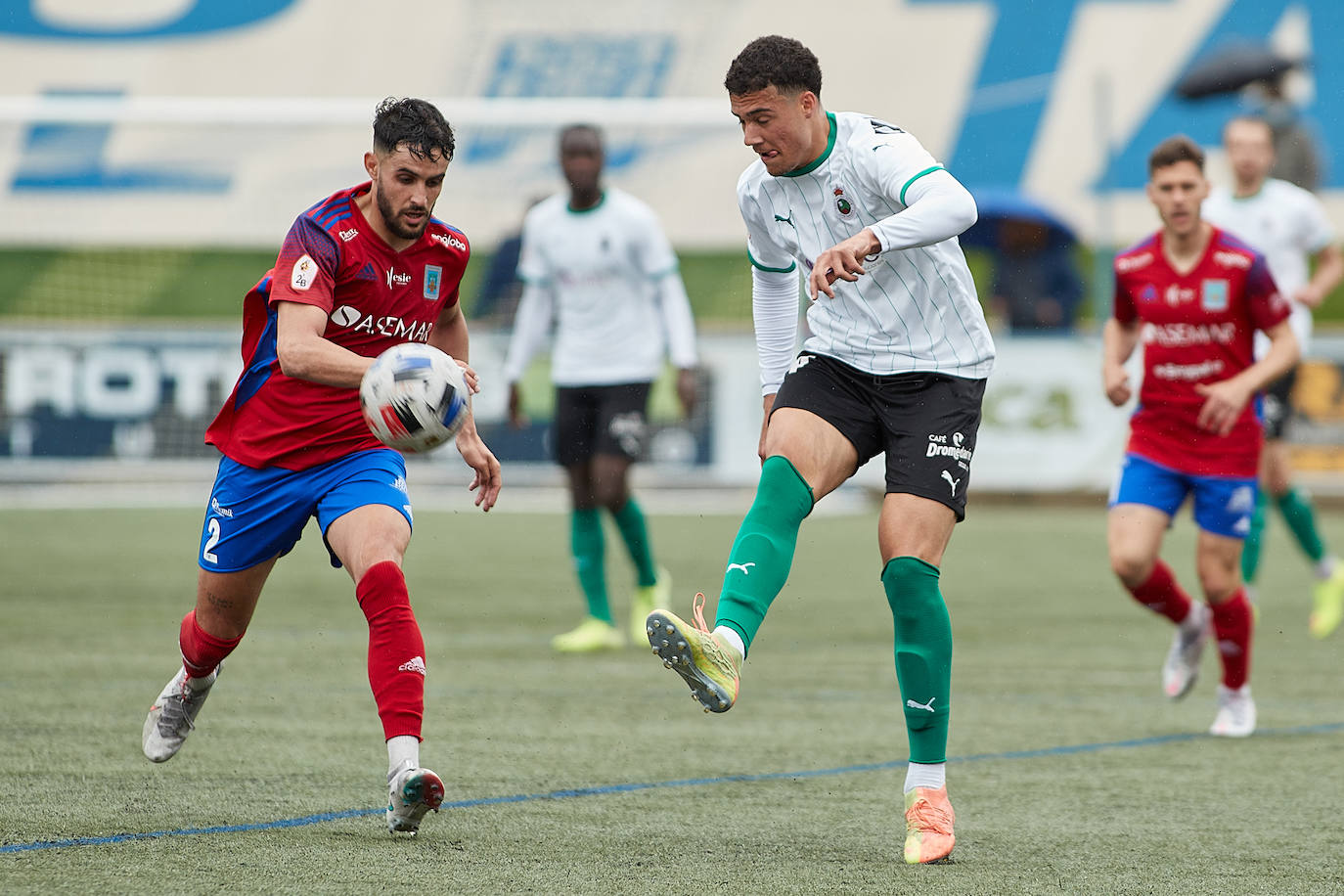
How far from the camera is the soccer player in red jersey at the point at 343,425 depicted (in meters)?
4.43

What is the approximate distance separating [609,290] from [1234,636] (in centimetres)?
366

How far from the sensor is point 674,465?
619 inches

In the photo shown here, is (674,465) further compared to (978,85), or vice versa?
(978,85)

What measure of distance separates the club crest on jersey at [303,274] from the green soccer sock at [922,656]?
158 centimetres

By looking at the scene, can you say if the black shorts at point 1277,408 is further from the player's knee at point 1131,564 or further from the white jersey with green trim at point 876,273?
the white jersey with green trim at point 876,273

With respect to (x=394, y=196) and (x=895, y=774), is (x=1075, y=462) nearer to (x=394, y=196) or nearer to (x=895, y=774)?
(x=895, y=774)

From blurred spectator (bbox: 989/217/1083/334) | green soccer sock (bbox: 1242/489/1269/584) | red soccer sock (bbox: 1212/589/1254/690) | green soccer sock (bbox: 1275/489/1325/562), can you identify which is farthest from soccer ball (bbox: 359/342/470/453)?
blurred spectator (bbox: 989/217/1083/334)

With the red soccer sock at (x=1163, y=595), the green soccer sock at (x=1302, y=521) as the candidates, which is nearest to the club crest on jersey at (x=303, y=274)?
the red soccer sock at (x=1163, y=595)

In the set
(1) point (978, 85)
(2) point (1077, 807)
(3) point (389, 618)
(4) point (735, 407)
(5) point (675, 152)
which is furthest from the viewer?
(1) point (978, 85)

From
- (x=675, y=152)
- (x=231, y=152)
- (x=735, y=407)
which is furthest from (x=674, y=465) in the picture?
(x=231, y=152)

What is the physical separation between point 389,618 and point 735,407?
11.3 metres

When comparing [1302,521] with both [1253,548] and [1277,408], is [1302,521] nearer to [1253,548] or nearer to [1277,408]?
[1253,548]

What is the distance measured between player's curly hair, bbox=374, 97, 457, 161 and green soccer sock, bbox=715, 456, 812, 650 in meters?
1.13

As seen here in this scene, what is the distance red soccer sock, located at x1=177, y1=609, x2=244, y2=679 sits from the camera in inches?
198
